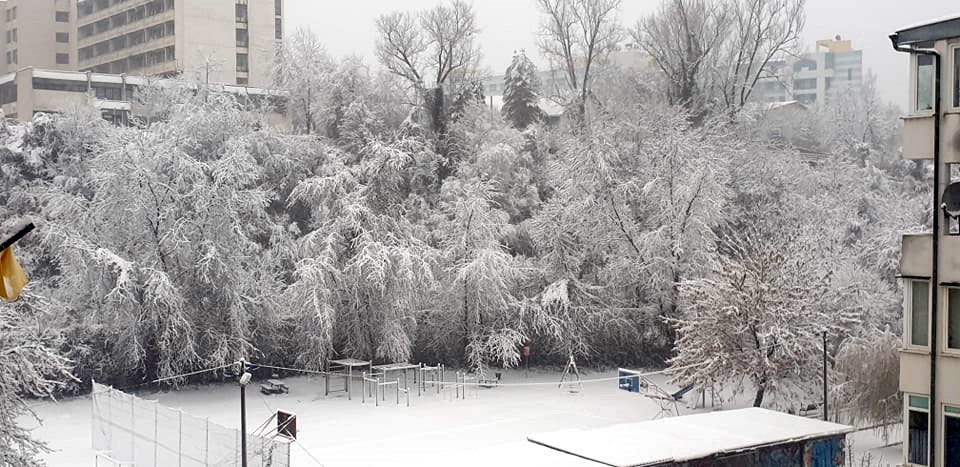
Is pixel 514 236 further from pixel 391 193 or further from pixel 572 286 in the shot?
pixel 391 193

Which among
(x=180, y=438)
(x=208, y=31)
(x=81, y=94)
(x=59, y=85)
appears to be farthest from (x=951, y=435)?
(x=208, y=31)

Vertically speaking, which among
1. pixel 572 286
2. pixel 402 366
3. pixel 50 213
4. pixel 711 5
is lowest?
pixel 402 366

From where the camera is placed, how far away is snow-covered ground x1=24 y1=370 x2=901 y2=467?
72.9 ft

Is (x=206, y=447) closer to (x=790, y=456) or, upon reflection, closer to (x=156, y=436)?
(x=156, y=436)

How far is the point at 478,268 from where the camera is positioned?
33.8 metres

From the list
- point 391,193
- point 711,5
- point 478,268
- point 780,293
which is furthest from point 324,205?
point 711,5

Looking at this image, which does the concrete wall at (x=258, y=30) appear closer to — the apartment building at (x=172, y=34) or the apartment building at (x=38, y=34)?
the apartment building at (x=172, y=34)

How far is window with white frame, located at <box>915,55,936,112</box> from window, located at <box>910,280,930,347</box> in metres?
2.24

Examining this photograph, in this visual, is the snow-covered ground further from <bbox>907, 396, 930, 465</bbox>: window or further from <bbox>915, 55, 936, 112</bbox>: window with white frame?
<bbox>915, 55, 936, 112</bbox>: window with white frame

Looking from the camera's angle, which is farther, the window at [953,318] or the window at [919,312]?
the window at [919,312]

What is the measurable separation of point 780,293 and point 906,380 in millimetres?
13340

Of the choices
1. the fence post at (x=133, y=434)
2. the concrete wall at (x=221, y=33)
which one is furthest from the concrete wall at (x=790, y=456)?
Answer: the concrete wall at (x=221, y=33)

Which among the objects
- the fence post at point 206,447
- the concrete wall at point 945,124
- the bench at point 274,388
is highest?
the concrete wall at point 945,124

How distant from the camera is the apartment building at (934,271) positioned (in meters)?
11.7
